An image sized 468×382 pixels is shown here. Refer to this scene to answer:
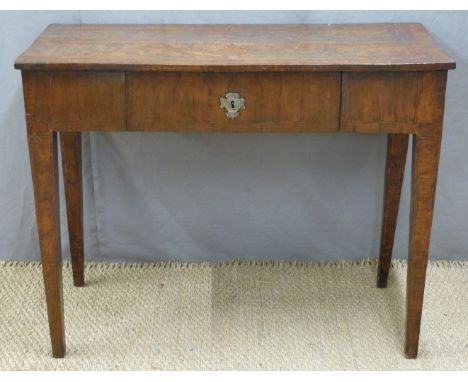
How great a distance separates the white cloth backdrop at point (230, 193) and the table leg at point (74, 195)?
85 mm

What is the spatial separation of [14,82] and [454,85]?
0.96 m

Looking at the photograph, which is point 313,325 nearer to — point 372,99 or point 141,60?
point 372,99

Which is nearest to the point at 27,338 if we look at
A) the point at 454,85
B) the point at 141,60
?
the point at 141,60

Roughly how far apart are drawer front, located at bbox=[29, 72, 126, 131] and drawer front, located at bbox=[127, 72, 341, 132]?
0.08ft

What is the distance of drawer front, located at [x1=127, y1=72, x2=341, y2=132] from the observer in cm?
137

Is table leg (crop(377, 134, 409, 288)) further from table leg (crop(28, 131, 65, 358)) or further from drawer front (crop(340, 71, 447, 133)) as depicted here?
table leg (crop(28, 131, 65, 358))

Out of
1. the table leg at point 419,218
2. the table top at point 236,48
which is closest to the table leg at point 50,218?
the table top at point 236,48

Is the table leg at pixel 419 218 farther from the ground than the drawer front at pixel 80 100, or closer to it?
closer to it

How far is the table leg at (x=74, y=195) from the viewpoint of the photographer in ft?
5.73

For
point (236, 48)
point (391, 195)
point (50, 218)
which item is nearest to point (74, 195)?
point (50, 218)

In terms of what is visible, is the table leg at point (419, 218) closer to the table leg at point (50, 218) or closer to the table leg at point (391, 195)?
the table leg at point (391, 195)

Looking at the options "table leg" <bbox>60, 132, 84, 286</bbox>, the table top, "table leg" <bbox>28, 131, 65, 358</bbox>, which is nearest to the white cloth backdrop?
"table leg" <bbox>60, 132, 84, 286</bbox>

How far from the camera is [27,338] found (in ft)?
5.58

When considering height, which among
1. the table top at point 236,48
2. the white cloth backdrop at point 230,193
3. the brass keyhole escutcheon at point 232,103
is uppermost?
the table top at point 236,48
